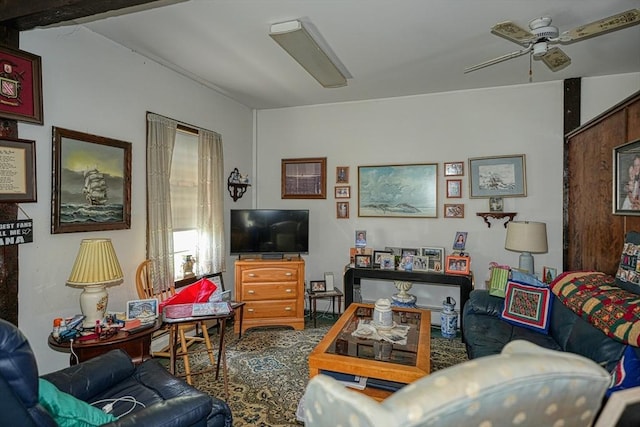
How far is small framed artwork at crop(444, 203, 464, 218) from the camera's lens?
4121mm

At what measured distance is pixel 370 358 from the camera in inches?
86.4

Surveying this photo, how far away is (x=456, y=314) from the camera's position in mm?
3771

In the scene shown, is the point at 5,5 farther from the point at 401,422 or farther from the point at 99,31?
the point at 401,422

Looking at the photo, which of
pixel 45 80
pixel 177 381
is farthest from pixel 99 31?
pixel 177 381

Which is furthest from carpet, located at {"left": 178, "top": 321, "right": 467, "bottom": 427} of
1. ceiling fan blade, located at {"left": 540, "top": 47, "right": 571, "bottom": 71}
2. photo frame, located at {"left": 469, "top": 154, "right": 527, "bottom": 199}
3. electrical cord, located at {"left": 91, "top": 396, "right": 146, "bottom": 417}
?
ceiling fan blade, located at {"left": 540, "top": 47, "right": 571, "bottom": 71}

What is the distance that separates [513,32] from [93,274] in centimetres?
306

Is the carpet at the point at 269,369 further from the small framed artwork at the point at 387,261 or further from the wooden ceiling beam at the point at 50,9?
the wooden ceiling beam at the point at 50,9

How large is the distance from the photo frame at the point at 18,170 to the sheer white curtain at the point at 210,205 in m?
1.65

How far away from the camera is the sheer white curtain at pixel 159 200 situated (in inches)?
126

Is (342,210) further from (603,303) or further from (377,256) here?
(603,303)

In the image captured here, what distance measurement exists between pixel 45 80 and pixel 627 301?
12.6ft

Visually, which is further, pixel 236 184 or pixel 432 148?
pixel 236 184

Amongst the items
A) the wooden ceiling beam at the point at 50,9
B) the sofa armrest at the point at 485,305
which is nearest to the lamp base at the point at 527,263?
the sofa armrest at the point at 485,305

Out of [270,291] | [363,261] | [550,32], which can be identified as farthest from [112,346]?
[550,32]
